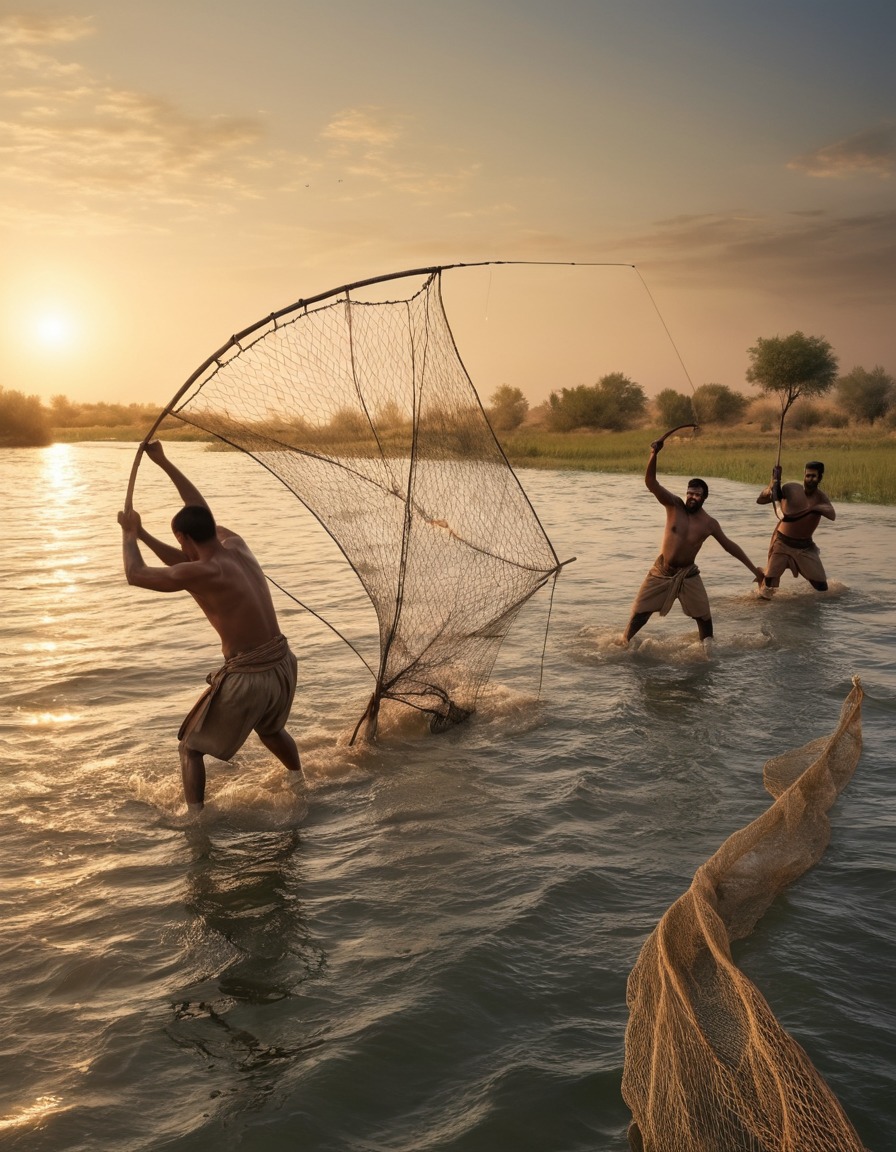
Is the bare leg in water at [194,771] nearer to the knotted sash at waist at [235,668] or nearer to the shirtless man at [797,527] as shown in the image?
the knotted sash at waist at [235,668]

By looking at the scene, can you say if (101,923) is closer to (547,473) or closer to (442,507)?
(442,507)

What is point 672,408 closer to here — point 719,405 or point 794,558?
→ point 719,405

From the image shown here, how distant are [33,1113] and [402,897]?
1.80 metres

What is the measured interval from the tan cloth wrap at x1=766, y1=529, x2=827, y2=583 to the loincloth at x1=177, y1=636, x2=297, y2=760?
286 inches

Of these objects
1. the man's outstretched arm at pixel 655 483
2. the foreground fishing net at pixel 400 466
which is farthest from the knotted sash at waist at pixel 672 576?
the foreground fishing net at pixel 400 466

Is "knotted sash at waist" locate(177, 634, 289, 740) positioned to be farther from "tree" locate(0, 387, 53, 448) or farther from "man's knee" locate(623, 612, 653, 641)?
"tree" locate(0, 387, 53, 448)

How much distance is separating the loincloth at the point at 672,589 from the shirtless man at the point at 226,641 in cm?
418

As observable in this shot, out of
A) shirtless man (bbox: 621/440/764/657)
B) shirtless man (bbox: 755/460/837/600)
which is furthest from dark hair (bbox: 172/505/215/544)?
shirtless man (bbox: 755/460/837/600)

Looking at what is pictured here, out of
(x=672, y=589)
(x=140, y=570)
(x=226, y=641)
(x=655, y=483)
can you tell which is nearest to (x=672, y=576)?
(x=672, y=589)

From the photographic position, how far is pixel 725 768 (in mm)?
6188

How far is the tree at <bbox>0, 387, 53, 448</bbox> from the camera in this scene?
4866cm

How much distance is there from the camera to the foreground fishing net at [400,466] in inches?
216

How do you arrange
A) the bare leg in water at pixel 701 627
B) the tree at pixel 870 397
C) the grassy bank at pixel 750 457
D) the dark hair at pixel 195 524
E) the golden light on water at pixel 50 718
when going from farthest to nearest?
the tree at pixel 870 397 < the grassy bank at pixel 750 457 < the bare leg in water at pixel 701 627 < the golden light on water at pixel 50 718 < the dark hair at pixel 195 524

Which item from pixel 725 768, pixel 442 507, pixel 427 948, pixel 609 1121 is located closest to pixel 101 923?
pixel 427 948
